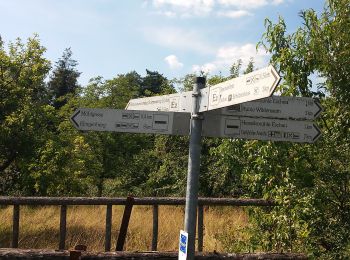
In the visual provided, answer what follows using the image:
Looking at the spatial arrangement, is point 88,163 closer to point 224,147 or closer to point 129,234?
point 129,234

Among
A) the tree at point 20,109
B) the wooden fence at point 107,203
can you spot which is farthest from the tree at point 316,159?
the tree at point 20,109

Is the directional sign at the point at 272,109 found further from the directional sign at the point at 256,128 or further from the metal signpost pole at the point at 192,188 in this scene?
the metal signpost pole at the point at 192,188

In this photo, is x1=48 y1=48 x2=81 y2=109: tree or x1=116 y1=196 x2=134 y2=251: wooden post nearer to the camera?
x1=116 y1=196 x2=134 y2=251: wooden post

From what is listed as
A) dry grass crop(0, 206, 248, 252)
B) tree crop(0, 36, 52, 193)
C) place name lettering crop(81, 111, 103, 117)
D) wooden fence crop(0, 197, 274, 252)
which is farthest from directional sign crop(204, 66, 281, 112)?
tree crop(0, 36, 52, 193)

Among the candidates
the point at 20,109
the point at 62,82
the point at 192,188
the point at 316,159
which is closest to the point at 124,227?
the point at 316,159

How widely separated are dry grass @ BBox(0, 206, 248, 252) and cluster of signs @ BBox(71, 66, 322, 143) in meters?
3.58

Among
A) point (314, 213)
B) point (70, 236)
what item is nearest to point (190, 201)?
point (314, 213)

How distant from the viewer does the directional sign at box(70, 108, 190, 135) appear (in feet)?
10.7

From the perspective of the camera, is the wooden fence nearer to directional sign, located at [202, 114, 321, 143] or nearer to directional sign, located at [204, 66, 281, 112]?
directional sign, located at [202, 114, 321, 143]

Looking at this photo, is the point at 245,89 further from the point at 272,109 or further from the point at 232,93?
the point at 272,109

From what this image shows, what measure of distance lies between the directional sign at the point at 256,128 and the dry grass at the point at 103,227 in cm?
354

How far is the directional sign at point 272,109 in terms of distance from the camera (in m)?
3.14

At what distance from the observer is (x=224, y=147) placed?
6.46m

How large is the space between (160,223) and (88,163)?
1118cm
